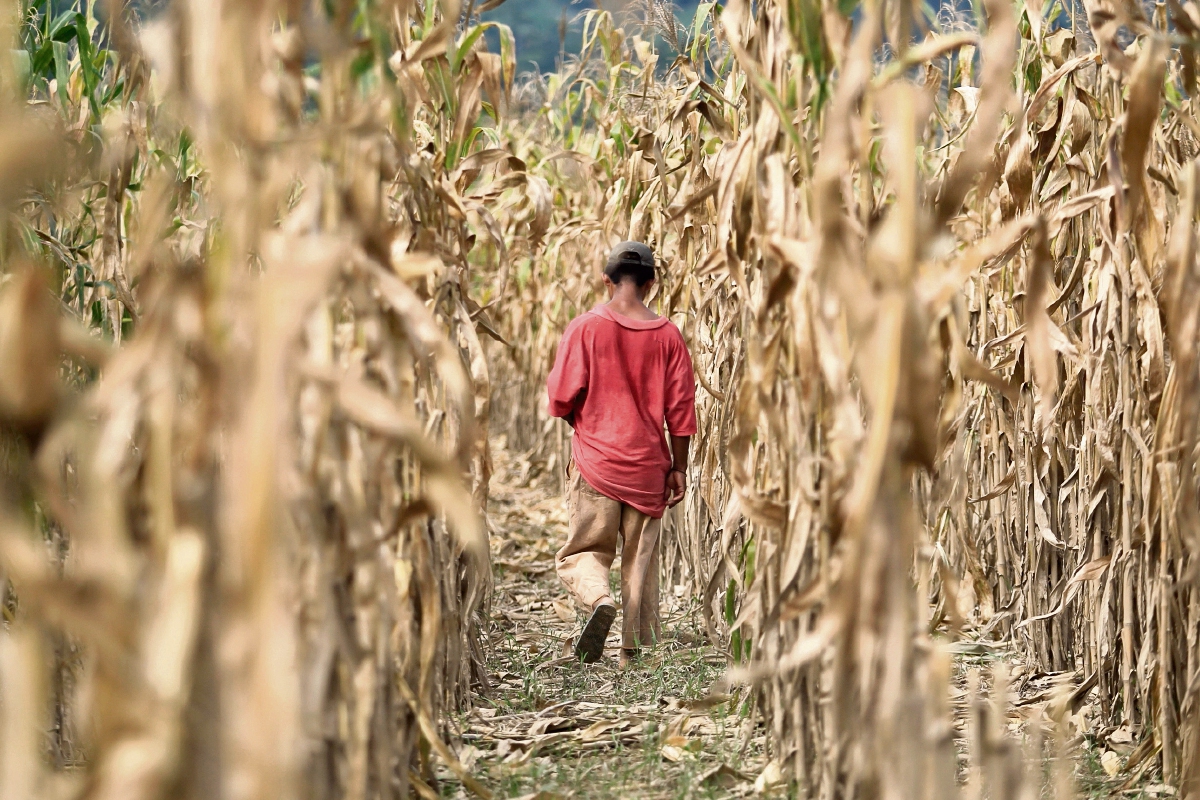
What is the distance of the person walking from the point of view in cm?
406

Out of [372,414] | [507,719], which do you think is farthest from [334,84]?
[507,719]

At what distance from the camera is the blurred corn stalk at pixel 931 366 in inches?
63.9

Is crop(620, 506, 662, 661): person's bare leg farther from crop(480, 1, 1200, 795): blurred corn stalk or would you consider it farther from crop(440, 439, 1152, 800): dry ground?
crop(480, 1, 1200, 795): blurred corn stalk

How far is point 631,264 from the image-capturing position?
4.04m

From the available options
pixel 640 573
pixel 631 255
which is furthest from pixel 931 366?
pixel 640 573

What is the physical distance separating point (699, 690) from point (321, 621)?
2.01m

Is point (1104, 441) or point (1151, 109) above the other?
point (1151, 109)

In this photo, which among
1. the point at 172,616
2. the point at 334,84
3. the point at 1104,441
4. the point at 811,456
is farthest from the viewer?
the point at 1104,441

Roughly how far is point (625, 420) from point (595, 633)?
0.75 m

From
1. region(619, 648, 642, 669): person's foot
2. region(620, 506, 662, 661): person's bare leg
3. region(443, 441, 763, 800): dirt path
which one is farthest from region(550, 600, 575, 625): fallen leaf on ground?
region(619, 648, 642, 669): person's foot

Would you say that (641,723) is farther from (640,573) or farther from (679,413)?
(679,413)

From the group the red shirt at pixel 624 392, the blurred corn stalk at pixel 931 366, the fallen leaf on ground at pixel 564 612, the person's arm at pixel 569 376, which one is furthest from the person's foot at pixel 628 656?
the person's arm at pixel 569 376

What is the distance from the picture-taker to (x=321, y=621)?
1.57m

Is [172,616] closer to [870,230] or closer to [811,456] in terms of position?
[811,456]
